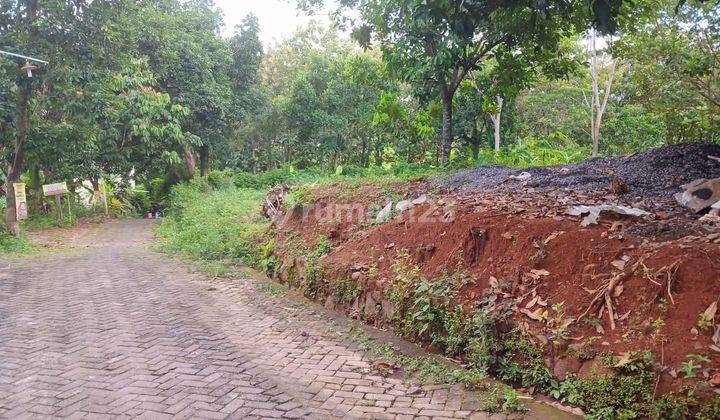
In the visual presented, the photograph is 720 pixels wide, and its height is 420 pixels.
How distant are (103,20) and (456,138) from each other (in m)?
10.3

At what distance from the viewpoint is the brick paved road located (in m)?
3.58

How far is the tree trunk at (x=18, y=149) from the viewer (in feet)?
40.1

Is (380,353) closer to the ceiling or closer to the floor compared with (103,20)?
closer to the floor

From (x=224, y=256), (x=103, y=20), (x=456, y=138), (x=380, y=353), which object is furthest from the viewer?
(x=456, y=138)

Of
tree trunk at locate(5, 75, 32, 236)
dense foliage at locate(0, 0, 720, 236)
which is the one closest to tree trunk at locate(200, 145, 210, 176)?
dense foliage at locate(0, 0, 720, 236)

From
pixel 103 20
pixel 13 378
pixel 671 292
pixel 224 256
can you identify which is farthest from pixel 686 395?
pixel 103 20

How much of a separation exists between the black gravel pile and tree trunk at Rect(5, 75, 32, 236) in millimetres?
10447

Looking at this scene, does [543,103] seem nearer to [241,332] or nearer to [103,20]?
[103,20]

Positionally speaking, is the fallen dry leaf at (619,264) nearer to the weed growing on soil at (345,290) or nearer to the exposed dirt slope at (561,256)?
the exposed dirt slope at (561,256)

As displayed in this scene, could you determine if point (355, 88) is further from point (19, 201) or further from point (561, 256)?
point (561, 256)

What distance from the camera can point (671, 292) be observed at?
3537mm

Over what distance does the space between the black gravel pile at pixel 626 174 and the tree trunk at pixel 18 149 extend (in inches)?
411

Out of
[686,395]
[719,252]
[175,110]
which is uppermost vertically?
[175,110]

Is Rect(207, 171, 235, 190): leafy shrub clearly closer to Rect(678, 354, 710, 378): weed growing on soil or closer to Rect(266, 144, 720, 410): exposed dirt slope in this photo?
Rect(266, 144, 720, 410): exposed dirt slope
